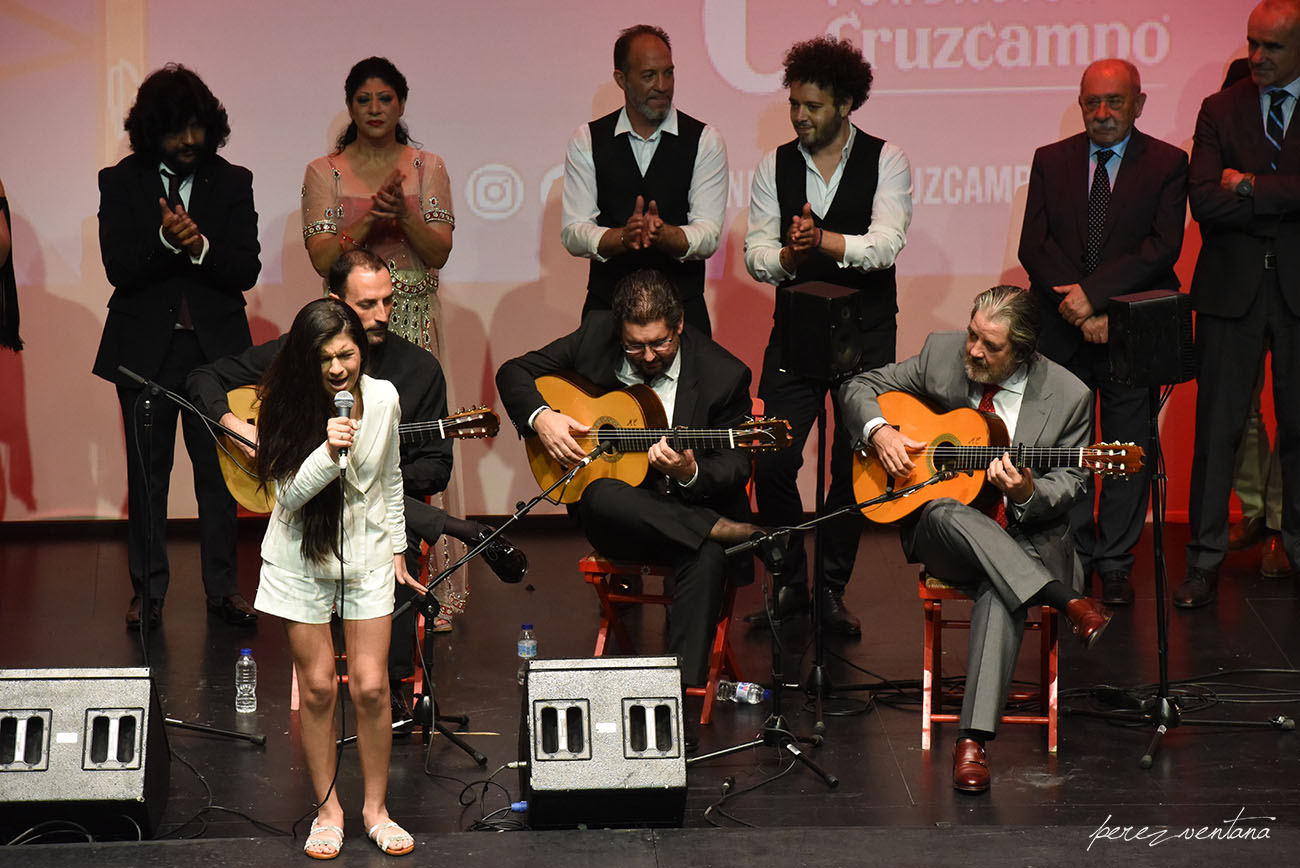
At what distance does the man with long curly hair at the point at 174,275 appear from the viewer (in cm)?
596

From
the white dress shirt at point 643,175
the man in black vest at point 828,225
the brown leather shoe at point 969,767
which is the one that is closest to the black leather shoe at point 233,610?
the white dress shirt at point 643,175

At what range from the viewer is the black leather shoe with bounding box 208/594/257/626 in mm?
6055

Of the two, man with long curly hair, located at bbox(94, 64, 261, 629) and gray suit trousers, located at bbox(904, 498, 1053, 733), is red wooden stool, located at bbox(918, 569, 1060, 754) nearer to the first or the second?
gray suit trousers, located at bbox(904, 498, 1053, 733)

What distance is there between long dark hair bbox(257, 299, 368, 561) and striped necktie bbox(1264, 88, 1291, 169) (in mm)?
3766

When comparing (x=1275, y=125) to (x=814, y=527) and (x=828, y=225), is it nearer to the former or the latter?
(x=828, y=225)

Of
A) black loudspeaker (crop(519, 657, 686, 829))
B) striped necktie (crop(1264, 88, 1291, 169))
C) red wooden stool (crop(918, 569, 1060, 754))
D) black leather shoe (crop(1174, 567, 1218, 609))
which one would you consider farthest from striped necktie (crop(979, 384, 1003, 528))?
striped necktie (crop(1264, 88, 1291, 169))

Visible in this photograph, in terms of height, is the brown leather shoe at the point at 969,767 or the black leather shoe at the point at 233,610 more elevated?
the black leather shoe at the point at 233,610

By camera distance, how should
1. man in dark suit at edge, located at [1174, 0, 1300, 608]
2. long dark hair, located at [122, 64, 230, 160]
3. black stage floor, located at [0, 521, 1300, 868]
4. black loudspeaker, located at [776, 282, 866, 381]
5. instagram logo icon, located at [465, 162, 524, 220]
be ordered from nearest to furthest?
black stage floor, located at [0, 521, 1300, 868] < black loudspeaker, located at [776, 282, 866, 381] < long dark hair, located at [122, 64, 230, 160] < man in dark suit at edge, located at [1174, 0, 1300, 608] < instagram logo icon, located at [465, 162, 524, 220]

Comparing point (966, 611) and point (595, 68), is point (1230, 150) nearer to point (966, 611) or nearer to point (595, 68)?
point (966, 611)

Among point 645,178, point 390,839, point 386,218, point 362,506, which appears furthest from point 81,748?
point 645,178

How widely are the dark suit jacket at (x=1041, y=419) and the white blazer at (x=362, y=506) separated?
1.73 meters

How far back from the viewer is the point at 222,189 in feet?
19.9

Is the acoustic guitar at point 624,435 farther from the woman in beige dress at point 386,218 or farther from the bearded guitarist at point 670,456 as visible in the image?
the woman in beige dress at point 386,218

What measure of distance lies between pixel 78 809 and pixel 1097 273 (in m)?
3.97
